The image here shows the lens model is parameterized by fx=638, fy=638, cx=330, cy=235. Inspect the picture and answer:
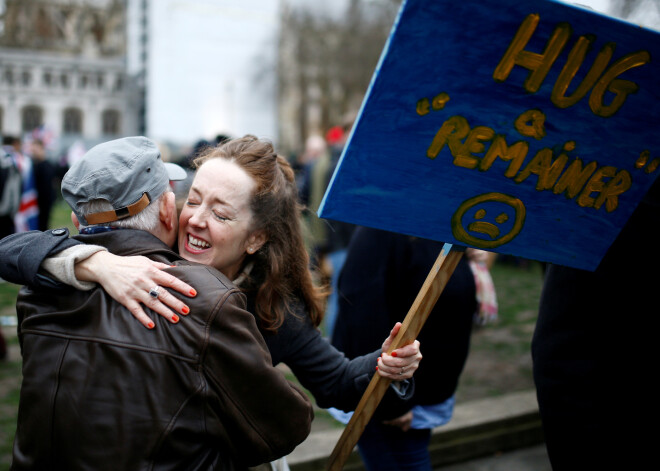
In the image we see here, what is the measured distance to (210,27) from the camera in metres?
43.8

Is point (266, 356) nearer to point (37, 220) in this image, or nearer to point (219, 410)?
point (219, 410)

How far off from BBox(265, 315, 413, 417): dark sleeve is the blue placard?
55cm

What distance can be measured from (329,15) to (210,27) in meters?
10.3

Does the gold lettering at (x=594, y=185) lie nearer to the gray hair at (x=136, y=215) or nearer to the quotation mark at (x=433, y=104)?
the quotation mark at (x=433, y=104)

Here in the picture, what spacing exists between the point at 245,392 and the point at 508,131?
2.92 ft

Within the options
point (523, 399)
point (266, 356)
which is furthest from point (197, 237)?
point (523, 399)

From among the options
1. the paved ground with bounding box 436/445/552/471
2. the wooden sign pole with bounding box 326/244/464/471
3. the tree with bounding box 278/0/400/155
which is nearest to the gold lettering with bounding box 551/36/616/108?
the wooden sign pole with bounding box 326/244/464/471

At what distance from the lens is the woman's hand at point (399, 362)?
72.7 inches

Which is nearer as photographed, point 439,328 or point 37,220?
point 439,328

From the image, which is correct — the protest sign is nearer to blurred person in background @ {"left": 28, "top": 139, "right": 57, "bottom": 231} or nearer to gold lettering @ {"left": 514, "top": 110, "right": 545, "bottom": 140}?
gold lettering @ {"left": 514, "top": 110, "right": 545, "bottom": 140}

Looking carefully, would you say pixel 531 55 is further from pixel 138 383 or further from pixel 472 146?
pixel 138 383

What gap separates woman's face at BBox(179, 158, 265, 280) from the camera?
6.11 feet

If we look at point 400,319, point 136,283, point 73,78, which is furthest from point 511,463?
point 73,78

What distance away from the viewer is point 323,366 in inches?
79.9
